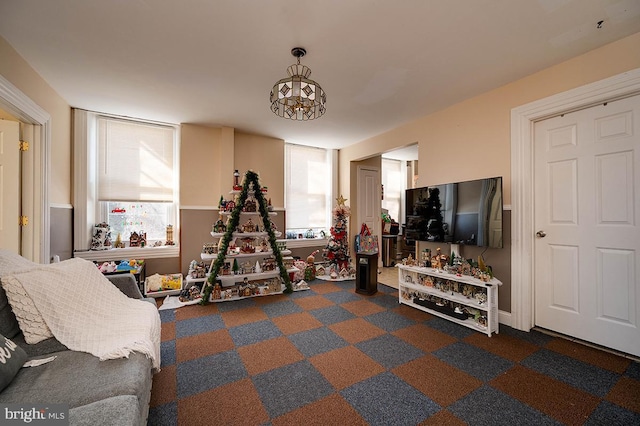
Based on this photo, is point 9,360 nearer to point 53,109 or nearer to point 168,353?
point 168,353

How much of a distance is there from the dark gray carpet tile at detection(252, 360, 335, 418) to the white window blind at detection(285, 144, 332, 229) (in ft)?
11.3

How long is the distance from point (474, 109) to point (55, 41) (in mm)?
4315

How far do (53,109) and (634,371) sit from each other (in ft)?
20.5

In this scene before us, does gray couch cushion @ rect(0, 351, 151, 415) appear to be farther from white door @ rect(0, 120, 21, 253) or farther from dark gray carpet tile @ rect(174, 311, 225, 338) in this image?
white door @ rect(0, 120, 21, 253)

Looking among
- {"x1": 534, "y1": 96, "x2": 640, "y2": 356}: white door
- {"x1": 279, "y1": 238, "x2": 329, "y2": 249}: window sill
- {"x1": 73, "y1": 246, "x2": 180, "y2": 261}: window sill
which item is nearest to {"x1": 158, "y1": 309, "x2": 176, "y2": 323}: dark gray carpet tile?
{"x1": 73, "y1": 246, "x2": 180, "y2": 261}: window sill

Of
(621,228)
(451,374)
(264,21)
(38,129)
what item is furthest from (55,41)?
(621,228)

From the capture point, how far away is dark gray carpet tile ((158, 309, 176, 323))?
2.88m

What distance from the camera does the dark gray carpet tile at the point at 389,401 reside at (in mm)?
1502

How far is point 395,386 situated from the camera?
1.78m

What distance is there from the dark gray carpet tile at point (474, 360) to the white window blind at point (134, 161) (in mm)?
4512

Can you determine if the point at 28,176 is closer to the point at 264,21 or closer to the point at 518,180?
the point at 264,21

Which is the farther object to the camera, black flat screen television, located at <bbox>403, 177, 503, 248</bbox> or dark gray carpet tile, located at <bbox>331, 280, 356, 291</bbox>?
dark gray carpet tile, located at <bbox>331, 280, 356, 291</bbox>

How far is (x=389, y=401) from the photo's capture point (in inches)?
64.4

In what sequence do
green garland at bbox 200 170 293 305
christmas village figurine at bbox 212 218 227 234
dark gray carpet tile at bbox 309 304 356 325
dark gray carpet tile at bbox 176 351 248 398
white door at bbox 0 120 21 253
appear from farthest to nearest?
1. christmas village figurine at bbox 212 218 227 234
2. green garland at bbox 200 170 293 305
3. dark gray carpet tile at bbox 309 304 356 325
4. white door at bbox 0 120 21 253
5. dark gray carpet tile at bbox 176 351 248 398
